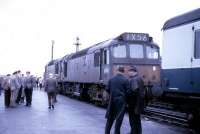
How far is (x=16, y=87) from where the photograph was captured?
26438mm

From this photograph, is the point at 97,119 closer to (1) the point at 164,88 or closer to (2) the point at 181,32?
(1) the point at 164,88

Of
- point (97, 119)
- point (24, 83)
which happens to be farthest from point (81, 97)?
point (97, 119)

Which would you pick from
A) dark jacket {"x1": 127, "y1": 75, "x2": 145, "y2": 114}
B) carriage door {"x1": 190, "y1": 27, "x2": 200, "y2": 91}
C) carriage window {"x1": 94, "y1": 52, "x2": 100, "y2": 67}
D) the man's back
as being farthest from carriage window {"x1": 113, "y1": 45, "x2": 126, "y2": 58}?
dark jacket {"x1": 127, "y1": 75, "x2": 145, "y2": 114}

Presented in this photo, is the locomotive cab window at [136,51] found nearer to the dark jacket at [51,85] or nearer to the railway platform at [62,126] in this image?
the dark jacket at [51,85]

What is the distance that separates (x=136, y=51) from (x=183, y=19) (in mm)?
10185

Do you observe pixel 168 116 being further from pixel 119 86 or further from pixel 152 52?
pixel 119 86

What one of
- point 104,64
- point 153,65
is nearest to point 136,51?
point 153,65

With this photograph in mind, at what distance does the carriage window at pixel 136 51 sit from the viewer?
2583cm

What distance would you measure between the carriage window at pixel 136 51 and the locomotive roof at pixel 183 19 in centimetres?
841

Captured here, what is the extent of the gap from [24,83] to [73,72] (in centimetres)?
1083

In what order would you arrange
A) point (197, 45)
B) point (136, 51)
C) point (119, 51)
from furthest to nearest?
point (136, 51), point (119, 51), point (197, 45)

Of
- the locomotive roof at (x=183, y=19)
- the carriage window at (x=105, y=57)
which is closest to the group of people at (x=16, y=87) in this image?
the carriage window at (x=105, y=57)

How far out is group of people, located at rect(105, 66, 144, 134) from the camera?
13.1m

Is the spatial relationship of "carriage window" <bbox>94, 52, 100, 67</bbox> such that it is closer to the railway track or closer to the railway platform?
the railway track
